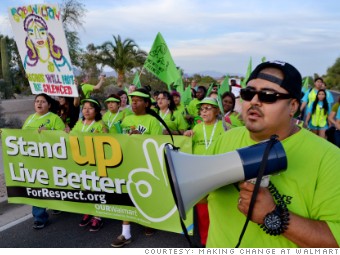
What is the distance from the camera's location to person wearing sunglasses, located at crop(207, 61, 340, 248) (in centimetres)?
132

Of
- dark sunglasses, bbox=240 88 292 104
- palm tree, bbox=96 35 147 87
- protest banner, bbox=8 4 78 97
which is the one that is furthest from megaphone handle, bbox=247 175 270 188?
palm tree, bbox=96 35 147 87

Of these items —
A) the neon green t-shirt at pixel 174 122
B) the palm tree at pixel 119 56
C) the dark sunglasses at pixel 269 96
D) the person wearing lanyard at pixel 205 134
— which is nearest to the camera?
the dark sunglasses at pixel 269 96

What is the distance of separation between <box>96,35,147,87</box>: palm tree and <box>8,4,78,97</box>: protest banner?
22326 millimetres

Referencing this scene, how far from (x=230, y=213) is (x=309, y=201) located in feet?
1.16

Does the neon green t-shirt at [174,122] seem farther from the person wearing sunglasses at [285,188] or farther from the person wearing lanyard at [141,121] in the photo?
the person wearing sunglasses at [285,188]

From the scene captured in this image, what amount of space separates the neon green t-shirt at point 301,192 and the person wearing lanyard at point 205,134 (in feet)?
7.40

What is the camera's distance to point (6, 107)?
1322cm

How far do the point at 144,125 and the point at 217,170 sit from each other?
330 cm

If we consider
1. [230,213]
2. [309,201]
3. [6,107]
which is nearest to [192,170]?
[230,213]

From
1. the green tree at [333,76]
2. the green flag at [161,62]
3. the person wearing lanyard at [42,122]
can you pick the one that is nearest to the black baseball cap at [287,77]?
the person wearing lanyard at [42,122]

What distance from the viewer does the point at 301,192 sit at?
1.40 meters

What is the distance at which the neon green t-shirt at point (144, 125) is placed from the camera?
4.49m

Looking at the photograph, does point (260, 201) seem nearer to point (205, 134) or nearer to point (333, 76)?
point (205, 134)

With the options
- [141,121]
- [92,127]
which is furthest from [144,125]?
[92,127]
